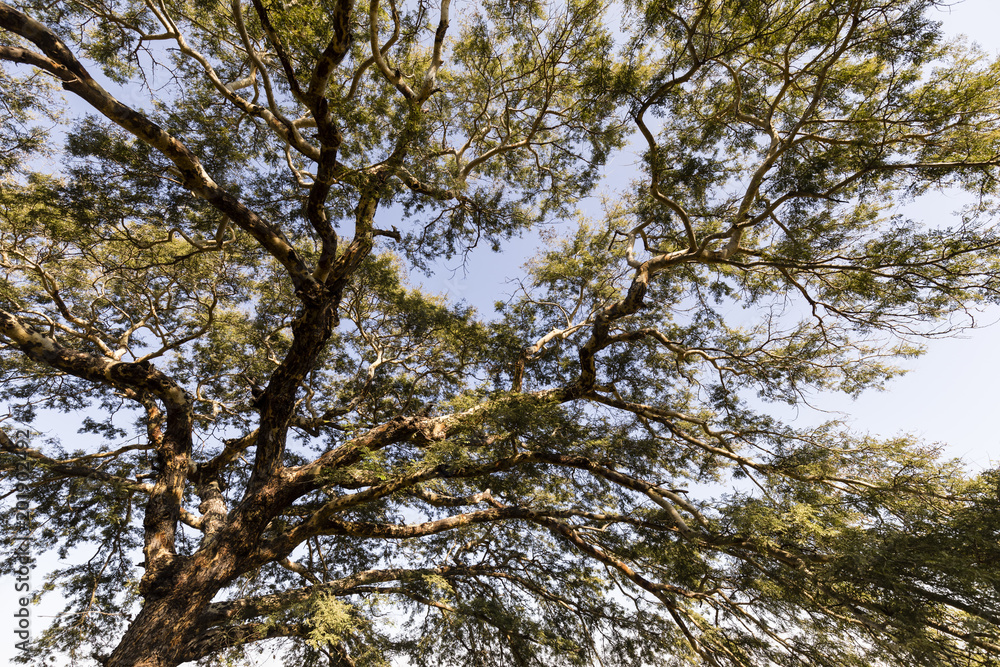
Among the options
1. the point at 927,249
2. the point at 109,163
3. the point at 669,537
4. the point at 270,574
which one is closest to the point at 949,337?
the point at 927,249

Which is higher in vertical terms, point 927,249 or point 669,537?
point 927,249

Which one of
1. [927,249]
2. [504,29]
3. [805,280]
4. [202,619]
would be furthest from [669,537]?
[504,29]

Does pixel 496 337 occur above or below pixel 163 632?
above

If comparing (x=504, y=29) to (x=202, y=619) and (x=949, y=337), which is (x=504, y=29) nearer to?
(x=949, y=337)

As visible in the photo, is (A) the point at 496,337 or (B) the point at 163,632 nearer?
(B) the point at 163,632

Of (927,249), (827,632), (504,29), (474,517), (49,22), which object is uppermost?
(504,29)

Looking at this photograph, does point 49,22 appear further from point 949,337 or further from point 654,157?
point 949,337

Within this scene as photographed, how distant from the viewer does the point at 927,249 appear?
365 centimetres

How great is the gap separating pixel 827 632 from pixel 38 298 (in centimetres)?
987

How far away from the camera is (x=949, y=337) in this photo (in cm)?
397

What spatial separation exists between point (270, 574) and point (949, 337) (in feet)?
28.9

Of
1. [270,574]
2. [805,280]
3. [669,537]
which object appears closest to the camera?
[669,537]

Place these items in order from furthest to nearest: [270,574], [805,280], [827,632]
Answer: [270,574]
[805,280]
[827,632]

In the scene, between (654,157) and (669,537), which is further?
(669,537)
